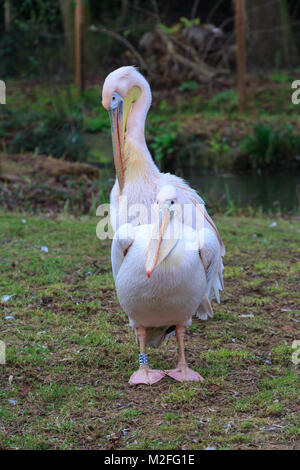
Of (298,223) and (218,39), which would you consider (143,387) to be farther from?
(218,39)

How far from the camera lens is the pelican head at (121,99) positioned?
4.52 m

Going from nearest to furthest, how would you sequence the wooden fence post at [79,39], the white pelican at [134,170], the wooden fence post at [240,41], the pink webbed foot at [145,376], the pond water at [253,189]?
the pink webbed foot at [145,376], the white pelican at [134,170], the pond water at [253,189], the wooden fence post at [240,41], the wooden fence post at [79,39]

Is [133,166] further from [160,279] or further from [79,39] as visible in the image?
[79,39]

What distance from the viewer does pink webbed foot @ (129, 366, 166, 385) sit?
382 cm

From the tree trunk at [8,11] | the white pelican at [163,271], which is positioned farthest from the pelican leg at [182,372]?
the tree trunk at [8,11]

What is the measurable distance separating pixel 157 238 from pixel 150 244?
0.05 metres

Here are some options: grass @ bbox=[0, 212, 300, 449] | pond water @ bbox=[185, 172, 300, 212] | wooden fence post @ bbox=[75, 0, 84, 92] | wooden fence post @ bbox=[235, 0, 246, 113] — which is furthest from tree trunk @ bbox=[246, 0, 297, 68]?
grass @ bbox=[0, 212, 300, 449]

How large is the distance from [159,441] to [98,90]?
34.9ft

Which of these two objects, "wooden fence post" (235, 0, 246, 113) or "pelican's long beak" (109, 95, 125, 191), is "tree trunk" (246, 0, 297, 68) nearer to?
"wooden fence post" (235, 0, 246, 113)

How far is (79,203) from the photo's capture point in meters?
8.16

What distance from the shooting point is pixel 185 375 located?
3877mm

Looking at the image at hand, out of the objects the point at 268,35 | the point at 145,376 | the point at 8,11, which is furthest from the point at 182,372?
the point at 8,11

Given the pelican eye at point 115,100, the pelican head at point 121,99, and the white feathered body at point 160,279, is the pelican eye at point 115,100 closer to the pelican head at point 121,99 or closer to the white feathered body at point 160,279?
the pelican head at point 121,99

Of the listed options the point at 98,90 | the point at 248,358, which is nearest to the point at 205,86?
the point at 98,90
